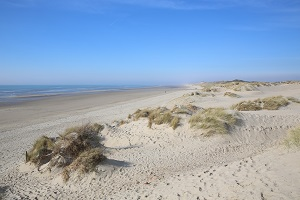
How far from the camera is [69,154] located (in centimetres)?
955

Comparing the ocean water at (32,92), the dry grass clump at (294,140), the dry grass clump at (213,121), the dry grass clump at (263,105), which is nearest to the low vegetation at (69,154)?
the dry grass clump at (213,121)

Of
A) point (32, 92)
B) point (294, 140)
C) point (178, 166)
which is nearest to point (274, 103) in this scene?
point (294, 140)

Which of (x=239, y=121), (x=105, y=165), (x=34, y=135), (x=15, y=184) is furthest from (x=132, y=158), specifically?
(x=34, y=135)

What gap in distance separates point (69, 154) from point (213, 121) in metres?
6.57

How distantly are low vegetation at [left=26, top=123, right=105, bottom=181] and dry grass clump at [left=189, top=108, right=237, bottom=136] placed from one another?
192 inches

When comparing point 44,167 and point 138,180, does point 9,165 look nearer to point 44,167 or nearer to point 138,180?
point 44,167

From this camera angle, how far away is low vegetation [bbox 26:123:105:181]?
27.6 ft

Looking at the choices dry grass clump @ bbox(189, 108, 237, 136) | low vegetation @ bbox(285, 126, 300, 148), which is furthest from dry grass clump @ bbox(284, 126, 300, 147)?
dry grass clump @ bbox(189, 108, 237, 136)

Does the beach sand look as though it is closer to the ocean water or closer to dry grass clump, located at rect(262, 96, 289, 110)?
dry grass clump, located at rect(262, 96, 289, 110)

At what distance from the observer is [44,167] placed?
920 centimetres

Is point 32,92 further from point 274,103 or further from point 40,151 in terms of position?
point 40,151

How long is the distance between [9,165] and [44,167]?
2104mm

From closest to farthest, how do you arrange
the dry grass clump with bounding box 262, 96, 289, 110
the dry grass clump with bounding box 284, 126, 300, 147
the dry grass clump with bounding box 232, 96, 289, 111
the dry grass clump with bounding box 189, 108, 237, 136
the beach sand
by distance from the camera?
the beach sand
the dry grass clump with bounding box 284, 126, 300, 147
the dry grass clump with bounding box 189, 108, 237, 136
the dry grass clump with bounding box 232, 96, 289, 111
the dry grass clump with bounding box 262, 96, 289, 110

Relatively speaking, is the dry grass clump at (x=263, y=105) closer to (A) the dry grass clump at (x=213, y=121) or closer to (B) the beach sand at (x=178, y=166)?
(B) the beach sand at (x=178, y=166)
